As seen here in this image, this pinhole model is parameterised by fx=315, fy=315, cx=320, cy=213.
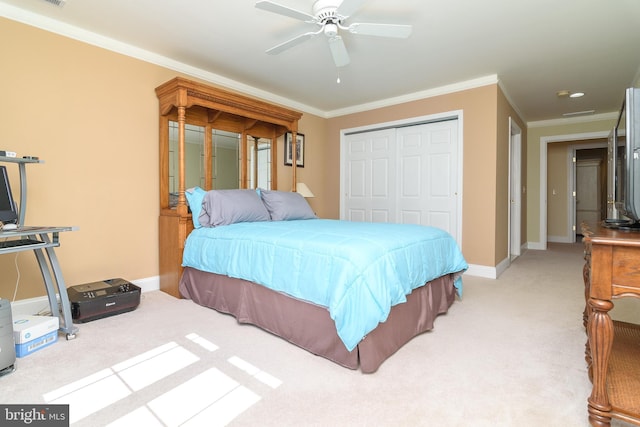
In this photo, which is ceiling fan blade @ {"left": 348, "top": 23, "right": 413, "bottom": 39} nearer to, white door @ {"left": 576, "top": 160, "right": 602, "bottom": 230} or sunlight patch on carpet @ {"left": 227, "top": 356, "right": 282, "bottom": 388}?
sunlight patch on carpet @ {"left": 227, "top": 356, "right": 282, "bottom": 388}

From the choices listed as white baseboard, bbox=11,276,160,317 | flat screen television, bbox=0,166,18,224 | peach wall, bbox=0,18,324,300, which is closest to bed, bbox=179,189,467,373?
peach wall, bbox=0,18,324,300

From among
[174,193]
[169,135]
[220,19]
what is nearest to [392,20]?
[220,19]

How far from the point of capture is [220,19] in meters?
2.67

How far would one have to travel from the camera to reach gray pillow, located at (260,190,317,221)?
348 centimetres

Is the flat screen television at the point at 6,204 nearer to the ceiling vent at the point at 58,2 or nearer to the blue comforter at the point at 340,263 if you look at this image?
the blue comforter at the point at 340,263

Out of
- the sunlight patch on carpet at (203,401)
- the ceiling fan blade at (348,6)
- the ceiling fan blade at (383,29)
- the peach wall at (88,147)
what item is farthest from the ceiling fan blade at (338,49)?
the sunlight patch on carpet at (203,401)

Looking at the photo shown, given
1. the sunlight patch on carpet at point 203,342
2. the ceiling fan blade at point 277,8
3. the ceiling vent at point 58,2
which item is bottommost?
the sunlight patch on carpet at point 203,342

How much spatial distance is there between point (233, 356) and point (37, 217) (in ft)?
6.99

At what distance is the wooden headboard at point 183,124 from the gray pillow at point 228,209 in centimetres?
23

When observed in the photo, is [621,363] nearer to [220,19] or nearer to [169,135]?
[220,19]

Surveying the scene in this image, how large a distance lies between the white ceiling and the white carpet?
248 cm

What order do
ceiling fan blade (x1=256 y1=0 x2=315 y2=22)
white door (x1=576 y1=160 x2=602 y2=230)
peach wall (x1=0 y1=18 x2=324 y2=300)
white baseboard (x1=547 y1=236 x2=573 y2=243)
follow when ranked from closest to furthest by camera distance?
ceiling fan blade (x1=256 y1=0 x2=315 y2=22), peach wall (x1=0 y1=18 x2=324 y2=300), white baseboard (x1=547 y1=236 x2=573 y2=243), white door (x1=576 y1=160 x2=602 y2=230)

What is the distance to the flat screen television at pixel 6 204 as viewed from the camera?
209 centimetres

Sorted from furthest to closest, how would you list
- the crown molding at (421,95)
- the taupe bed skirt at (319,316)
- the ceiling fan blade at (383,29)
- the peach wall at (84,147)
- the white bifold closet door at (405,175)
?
the white bifold closet door at (405,175) → the crown molding at (421,95) → the peach wall at (84,147) → the ceiling fan blade at (383,29) → the taupe bed skirt at (319,316)
